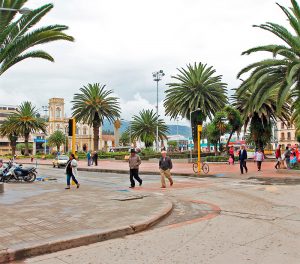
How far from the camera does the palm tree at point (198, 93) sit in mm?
45250

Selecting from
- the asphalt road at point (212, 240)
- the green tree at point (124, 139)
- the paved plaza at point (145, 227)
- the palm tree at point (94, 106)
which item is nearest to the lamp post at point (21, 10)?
the paved plaza at point (145, 227)

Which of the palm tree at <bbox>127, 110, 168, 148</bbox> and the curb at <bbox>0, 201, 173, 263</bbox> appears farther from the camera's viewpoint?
the palm tree at <bbox>127, 110, 168, 148</bbox>

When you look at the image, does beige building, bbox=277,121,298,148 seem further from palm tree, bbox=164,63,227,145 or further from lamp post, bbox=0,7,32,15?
lamp post, bbox=0,7,32,15

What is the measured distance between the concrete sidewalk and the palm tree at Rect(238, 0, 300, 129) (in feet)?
43.9

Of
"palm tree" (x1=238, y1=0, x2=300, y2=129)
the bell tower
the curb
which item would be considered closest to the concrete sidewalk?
the curb

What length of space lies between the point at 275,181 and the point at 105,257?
47.4 feet

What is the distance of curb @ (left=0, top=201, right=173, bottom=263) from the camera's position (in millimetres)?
5941

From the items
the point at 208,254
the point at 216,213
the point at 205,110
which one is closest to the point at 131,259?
the point at 208,254

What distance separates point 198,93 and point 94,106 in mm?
19341

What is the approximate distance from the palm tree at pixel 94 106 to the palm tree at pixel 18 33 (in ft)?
138

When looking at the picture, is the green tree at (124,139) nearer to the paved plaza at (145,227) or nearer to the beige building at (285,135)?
the beige building at (285,135)

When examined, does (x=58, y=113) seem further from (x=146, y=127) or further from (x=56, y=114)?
(x=146, y=127)

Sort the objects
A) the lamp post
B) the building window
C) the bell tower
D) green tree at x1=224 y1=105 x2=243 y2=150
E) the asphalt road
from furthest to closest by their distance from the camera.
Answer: the building window
the bell tower
green tree at x1=224 y1=105 x2=243 y2=150
the lamp post
the asphalt road

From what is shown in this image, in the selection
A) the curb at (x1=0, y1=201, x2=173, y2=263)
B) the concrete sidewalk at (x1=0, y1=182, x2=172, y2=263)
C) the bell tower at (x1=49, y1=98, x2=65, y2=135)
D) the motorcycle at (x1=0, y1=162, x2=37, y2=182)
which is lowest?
the curb at (x1=0, y1=201, x2=173, y2=263)
